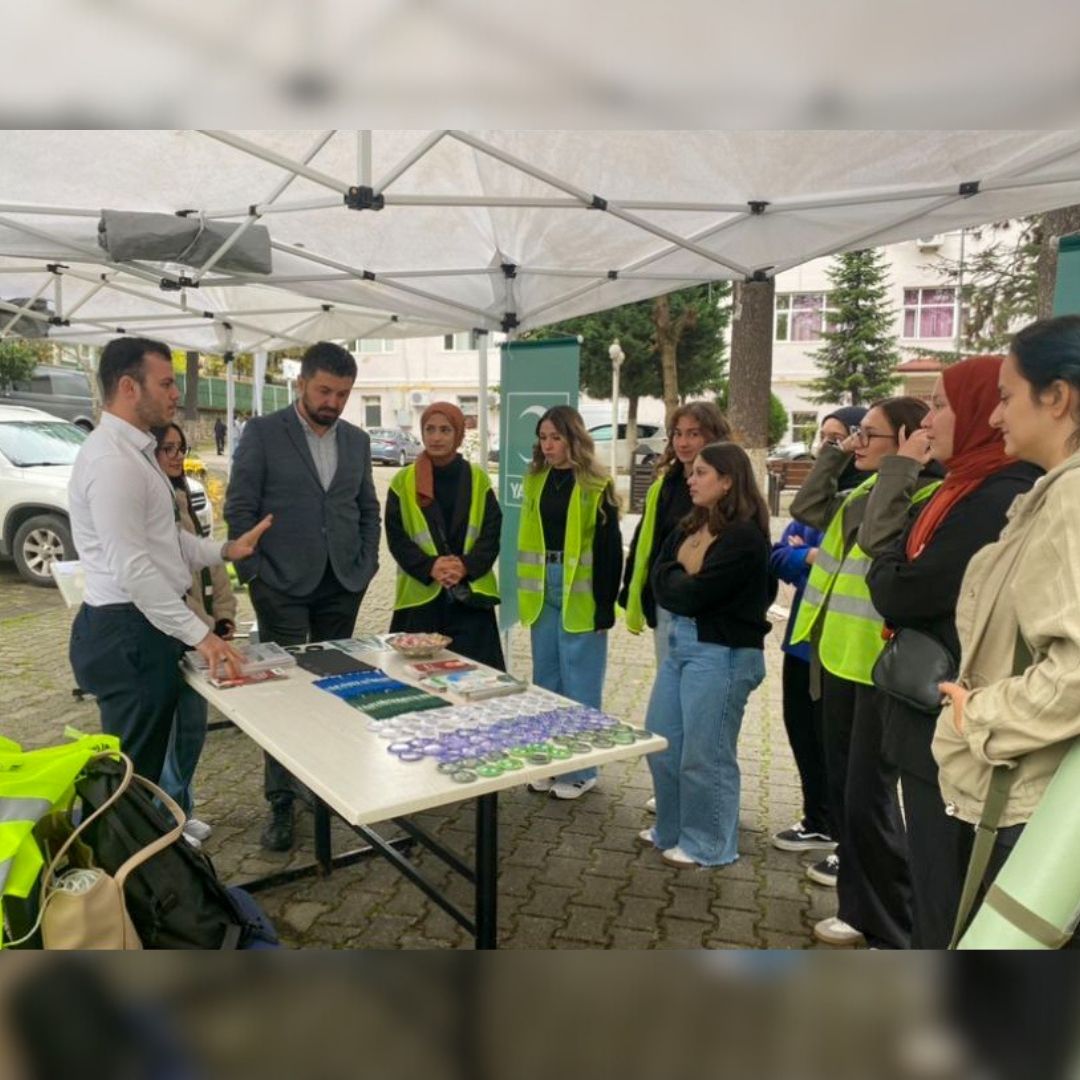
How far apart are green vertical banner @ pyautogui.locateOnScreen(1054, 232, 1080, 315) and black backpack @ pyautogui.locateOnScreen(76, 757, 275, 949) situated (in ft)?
9.34

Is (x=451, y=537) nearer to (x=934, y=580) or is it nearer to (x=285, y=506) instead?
(x=285, y=506)

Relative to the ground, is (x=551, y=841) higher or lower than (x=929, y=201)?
lower

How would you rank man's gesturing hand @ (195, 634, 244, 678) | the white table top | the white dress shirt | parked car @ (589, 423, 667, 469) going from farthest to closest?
parked car @ (589, 423, 667, 469)
man's gesturing hand @ (195, 634, 244, 678)
the white dress shirt
the white table top

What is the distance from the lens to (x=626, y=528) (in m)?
12.6

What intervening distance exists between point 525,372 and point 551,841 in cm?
265

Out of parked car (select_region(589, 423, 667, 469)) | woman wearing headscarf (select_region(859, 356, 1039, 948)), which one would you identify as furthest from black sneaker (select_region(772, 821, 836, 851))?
parked car (select_region(589, 423, 667, 469))

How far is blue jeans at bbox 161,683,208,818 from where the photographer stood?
3271 mm

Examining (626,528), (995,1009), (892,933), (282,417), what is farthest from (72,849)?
(626,528)

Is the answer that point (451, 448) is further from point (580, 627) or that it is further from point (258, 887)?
point (258, 887)

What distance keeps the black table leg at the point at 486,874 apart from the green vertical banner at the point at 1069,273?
2286 millimetres

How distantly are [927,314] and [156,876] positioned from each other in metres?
33.6

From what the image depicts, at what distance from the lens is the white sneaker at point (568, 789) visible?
12.9 ft

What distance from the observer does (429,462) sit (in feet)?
12.8

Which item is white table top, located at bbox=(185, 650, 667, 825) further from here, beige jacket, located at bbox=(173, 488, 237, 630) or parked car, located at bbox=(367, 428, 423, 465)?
parked car, located at bbox=(367, 428, 423, 465)
